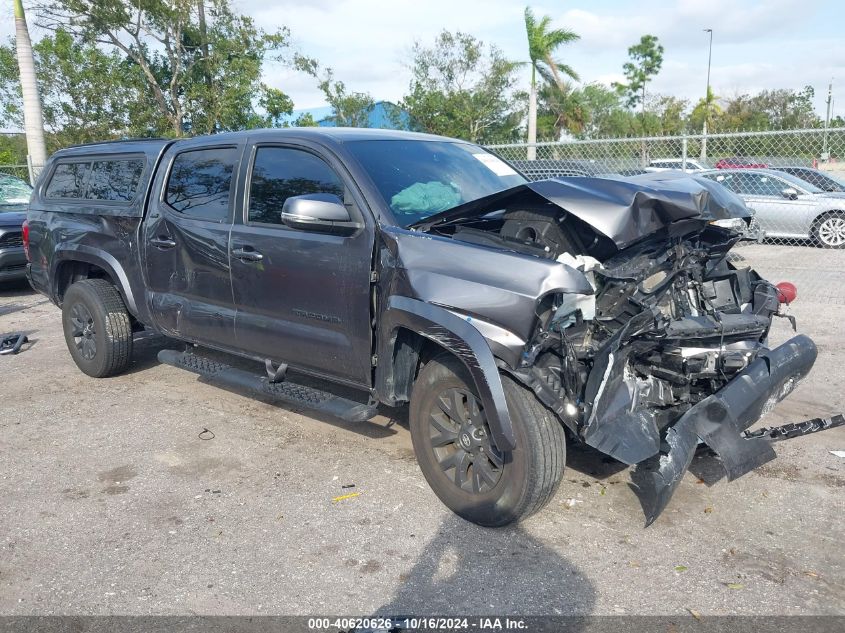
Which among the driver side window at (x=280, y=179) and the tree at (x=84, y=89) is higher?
the tree at (x=84, y=89)

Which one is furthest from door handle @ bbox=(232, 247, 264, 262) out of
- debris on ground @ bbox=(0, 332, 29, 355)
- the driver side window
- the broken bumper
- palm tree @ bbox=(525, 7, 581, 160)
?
palm tree @ bbox=(525, 7, 581, 160)

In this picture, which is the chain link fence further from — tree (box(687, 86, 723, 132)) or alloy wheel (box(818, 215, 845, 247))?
tree (box(687, 86, 723, 132))

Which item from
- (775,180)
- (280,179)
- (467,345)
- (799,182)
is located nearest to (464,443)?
(467,345)

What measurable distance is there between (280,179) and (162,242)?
1.19 metres

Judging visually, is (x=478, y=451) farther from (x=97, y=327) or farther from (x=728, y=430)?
(x=97, y=327)

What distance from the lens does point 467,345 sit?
10.9 feet

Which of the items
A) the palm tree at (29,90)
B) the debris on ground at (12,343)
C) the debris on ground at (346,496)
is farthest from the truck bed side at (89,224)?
the palm tree at (29,90)

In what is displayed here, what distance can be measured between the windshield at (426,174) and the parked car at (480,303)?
0.02m

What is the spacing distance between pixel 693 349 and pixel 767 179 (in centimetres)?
1091

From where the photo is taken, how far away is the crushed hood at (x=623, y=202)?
3.36 m

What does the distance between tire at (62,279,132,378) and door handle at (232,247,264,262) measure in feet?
6.14

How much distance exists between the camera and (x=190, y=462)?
14.7ft

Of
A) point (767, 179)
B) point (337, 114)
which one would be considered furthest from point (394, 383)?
point (337, 114)

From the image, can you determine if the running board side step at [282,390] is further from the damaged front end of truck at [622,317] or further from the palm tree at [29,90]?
the palm tree at [29,90]
